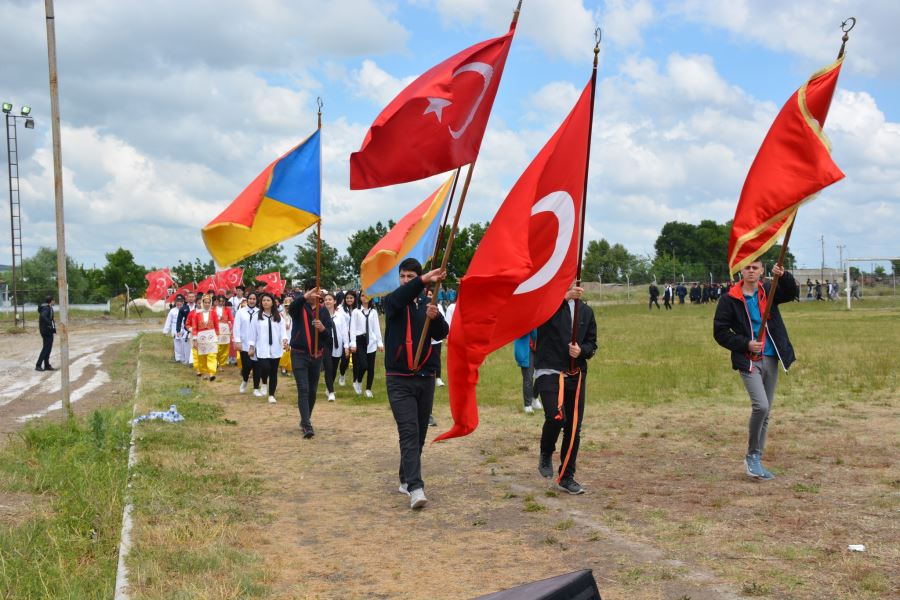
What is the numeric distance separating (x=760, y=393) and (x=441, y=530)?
3.04 meters

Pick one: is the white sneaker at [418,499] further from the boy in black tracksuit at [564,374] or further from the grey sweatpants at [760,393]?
the grey sweatpants at [760,393]

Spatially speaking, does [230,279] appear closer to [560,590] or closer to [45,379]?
[45,379]

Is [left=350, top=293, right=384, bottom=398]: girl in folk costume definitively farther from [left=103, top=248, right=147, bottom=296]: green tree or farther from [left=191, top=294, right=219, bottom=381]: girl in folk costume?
[left=103, top=248, right=147, bottom=296]: green tree

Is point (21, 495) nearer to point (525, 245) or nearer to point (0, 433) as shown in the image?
point (0, 433)

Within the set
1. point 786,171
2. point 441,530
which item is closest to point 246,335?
point 441,530

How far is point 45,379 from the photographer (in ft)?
64.7

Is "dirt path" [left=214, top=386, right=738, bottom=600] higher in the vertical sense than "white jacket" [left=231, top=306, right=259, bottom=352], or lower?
lower

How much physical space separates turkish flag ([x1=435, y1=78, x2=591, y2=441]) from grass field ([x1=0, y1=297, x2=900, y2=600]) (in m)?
1.19

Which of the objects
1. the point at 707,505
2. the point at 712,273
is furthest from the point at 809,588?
the point at 712,273

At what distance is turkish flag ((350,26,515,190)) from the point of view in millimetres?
6699

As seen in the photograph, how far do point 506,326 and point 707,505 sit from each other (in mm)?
2248

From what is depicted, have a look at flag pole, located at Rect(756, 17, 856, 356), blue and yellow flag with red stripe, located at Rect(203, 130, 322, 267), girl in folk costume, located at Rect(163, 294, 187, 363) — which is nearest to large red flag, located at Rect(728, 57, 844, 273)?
flag pole, located at Rect(756, 17, 856, 356)

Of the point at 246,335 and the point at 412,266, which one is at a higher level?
the point at 412,266

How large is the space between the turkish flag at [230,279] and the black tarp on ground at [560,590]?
32.1m
